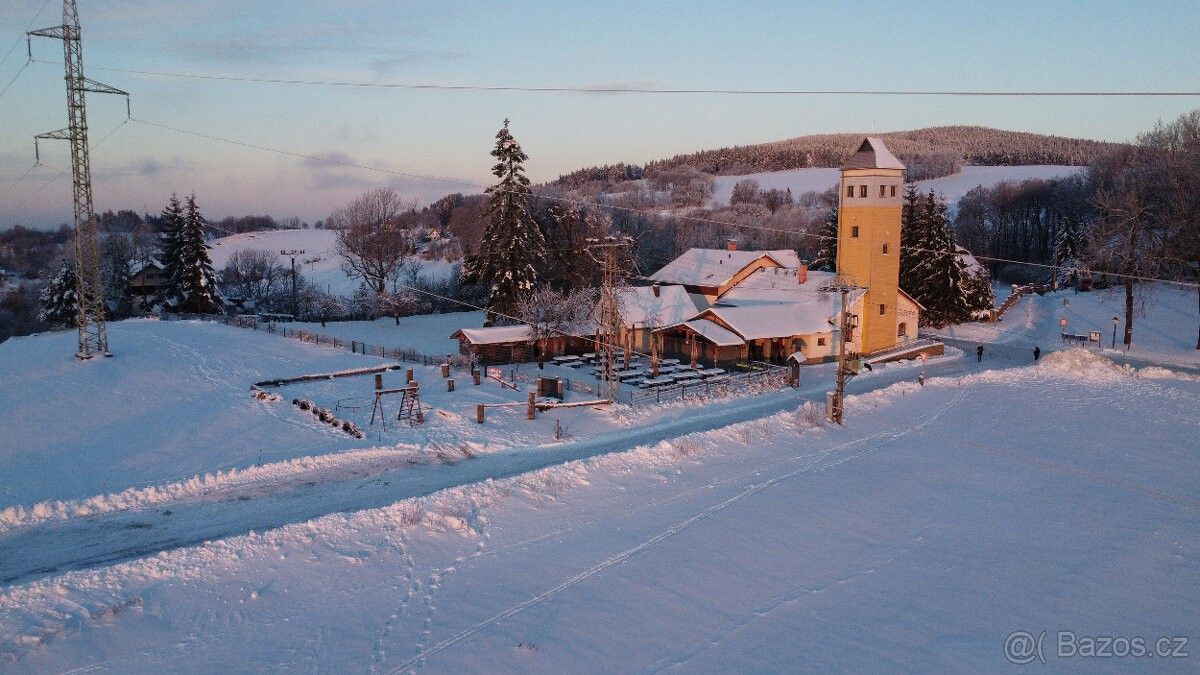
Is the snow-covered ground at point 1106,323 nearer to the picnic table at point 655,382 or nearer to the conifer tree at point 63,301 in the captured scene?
the picnic table at point 655,382

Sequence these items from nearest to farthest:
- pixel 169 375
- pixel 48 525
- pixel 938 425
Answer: pixel 48 525
pixel 938 425
pixel 169 375

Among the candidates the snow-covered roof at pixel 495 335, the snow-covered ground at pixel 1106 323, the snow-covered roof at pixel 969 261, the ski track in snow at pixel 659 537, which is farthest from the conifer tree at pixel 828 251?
the ski track in snow at pixel 659 537

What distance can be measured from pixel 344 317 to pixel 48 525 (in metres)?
41.1

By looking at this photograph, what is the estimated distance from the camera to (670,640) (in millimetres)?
11062

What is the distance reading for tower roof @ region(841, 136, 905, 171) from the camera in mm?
40200

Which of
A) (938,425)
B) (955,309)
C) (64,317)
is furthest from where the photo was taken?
(64,317)

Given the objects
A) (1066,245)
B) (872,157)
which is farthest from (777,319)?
(1066,245)

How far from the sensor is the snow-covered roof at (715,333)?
1406 inches

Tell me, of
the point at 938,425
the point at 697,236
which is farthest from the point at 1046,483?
the point at 697,236

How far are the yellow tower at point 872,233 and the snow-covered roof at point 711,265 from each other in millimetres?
7794

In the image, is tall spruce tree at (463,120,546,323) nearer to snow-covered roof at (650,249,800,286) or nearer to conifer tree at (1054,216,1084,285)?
snow-covered roof at (650,249,800,286)

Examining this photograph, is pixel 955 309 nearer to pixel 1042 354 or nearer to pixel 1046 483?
pixel 1042 354

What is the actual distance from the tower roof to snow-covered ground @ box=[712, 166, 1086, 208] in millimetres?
76928

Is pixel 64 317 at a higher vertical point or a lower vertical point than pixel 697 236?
lower
